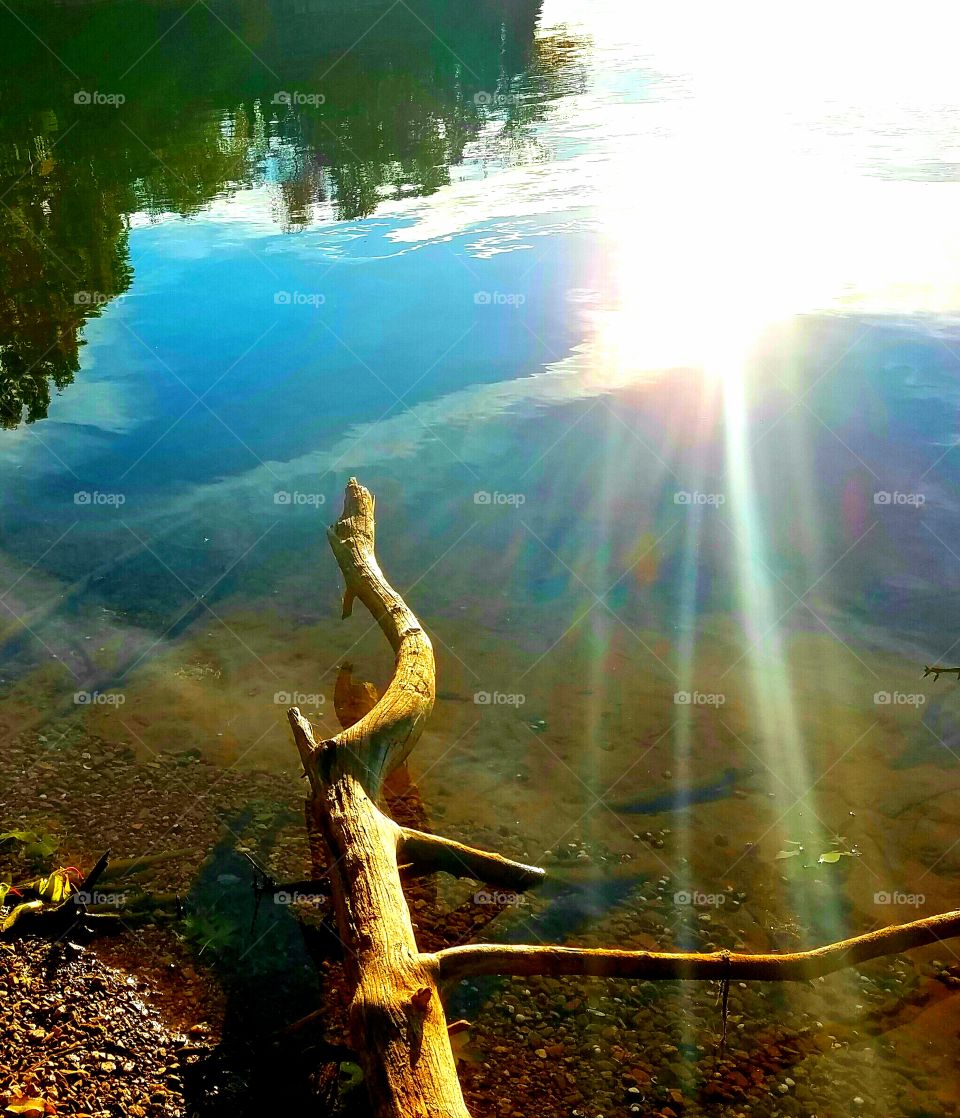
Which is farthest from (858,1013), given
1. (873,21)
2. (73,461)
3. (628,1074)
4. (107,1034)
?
(873,21)

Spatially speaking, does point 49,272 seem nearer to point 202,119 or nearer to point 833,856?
point 202,119

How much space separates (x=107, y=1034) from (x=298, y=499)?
6185 millimetres

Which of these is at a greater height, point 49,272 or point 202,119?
point 202,119

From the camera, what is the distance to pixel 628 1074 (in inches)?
184

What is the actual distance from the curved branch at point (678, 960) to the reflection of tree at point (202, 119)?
9.58 m

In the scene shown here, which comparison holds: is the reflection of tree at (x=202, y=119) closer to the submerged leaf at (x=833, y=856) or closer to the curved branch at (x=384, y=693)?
the curved branch at (x=384, y=693)

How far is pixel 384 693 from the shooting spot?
6.33 metres

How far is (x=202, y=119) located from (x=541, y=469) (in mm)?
19729

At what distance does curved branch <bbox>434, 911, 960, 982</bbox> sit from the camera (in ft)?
13.1

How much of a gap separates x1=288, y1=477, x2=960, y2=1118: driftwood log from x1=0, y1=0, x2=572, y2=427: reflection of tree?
26.6ft

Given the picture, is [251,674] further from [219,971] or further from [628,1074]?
[628,1074]

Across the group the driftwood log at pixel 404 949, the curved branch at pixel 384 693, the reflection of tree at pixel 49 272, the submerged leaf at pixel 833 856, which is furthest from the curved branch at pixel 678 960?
the reflection of tree at pixel 49 272

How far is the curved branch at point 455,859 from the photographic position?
191 inches

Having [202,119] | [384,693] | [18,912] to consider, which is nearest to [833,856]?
[384,693]
